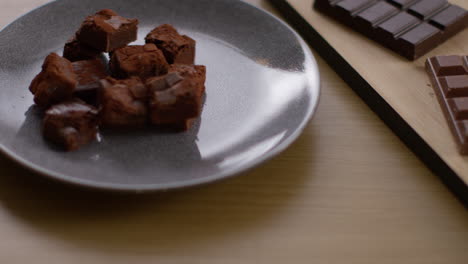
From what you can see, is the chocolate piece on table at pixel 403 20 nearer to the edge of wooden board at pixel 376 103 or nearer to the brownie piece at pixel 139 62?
the edge of wooden board at pixel 376 103

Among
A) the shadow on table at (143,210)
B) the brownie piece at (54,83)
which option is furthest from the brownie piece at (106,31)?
the shadow on table at (143,210)

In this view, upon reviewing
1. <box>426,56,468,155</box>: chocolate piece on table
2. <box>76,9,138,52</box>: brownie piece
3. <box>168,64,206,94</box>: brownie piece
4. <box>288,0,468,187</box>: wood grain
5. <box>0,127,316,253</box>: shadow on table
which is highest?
<box>76,9,138,52</box>: brownie piece

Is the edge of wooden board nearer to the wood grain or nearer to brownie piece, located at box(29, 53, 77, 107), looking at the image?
the wood grain

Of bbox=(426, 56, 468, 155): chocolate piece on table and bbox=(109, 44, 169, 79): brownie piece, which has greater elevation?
bbox=(109, 44, 169, 79): brownie piece

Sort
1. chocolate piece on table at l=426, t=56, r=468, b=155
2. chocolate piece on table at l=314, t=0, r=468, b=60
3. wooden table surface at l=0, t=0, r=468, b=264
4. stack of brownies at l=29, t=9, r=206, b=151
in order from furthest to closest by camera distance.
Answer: chocolate piece on table at l=314, t=0, r=468, b=60 < chocolate piece on table at l=426, t=56, r=468, b=155 < stack of brownies at l=29, t=9, r=206, b=151 < wooden table surface at l=0, t=0, r=468, b=264

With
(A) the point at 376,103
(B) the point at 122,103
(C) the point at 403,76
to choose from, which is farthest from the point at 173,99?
(C) the point at 403,76

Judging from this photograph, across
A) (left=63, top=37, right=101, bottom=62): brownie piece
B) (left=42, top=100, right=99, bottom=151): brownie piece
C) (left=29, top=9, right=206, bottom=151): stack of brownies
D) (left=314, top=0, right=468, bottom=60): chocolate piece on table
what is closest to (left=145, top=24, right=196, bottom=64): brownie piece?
(left=29, top=9, right=206, bottom=151): stack of brownies

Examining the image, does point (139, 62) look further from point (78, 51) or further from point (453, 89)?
point (453, 89)

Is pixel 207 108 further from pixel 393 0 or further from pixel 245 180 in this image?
pixel 393 0
